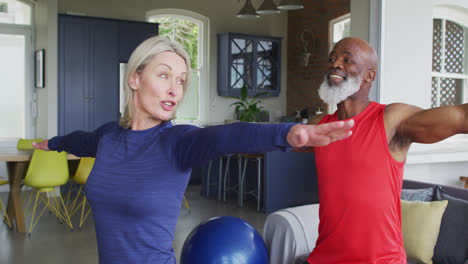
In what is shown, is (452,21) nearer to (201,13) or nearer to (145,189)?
(145,189)

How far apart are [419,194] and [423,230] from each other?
0.29 m

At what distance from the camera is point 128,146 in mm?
1208

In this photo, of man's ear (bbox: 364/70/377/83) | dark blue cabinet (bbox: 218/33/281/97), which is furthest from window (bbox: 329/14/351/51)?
man's ear (bbox: 364/70/377/83)

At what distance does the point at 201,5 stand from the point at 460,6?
17.3 feet

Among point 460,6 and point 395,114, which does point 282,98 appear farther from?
point 395,114

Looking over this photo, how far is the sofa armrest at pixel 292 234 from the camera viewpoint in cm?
257

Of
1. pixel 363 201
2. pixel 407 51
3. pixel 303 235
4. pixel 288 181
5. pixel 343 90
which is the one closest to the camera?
pixel 363 201

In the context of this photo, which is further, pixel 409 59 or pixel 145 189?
pixel 409 59

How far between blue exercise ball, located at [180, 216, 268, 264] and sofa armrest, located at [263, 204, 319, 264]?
0.30m

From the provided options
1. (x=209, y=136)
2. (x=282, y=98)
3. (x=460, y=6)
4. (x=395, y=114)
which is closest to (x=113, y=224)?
(x=209, y=136)

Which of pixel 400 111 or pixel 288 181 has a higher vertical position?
pixel 400 111

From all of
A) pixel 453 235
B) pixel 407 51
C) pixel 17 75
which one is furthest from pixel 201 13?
pixel 453 235

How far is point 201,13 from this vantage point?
8508mm

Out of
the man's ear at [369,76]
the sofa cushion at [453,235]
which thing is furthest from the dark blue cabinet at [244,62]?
the man's ear at [369,76]
